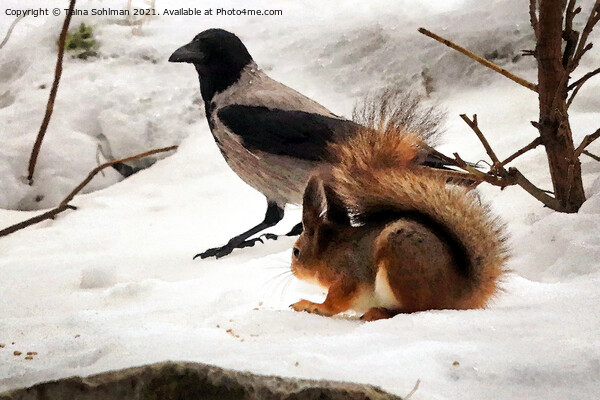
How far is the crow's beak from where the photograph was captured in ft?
4.64

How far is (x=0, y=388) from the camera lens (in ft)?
1.99

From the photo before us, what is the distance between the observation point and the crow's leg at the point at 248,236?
1.29 meters

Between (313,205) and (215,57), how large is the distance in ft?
2.05

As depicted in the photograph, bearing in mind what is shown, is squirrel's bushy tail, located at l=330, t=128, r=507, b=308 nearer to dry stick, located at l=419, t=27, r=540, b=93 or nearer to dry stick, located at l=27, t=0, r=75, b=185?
dry stick, located at l=419, t=27, r=540, b=93

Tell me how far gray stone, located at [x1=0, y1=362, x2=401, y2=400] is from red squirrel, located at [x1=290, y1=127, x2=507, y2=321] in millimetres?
312

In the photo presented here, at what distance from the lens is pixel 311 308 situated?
0.92 m

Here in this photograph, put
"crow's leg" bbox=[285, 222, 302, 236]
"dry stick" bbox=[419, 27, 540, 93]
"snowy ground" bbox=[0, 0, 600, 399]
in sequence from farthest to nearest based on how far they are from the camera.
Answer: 1. "crow's leg" bbox=[285, 222, 302, 236]
2. "dry stick" bbox=[419, 27, 540, 93]
3. "snowy ground" bbox=[0, 0, 600, 399]

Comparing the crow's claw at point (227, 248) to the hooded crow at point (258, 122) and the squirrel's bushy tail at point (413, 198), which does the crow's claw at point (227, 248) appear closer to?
the hooded crow at point (258, 122)

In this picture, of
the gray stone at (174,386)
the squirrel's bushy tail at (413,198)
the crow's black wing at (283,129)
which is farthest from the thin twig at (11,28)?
the gray stone at (174,386)

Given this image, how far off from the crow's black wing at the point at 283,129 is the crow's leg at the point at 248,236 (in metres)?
0.13

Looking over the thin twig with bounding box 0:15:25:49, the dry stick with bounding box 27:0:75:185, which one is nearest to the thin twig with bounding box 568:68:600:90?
the dry stick with bounding box 27:0:75:185

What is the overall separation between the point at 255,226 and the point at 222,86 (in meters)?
0.35

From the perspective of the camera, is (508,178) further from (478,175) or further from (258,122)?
(258,122)

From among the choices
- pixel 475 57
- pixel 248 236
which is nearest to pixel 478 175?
pixel 475 57
